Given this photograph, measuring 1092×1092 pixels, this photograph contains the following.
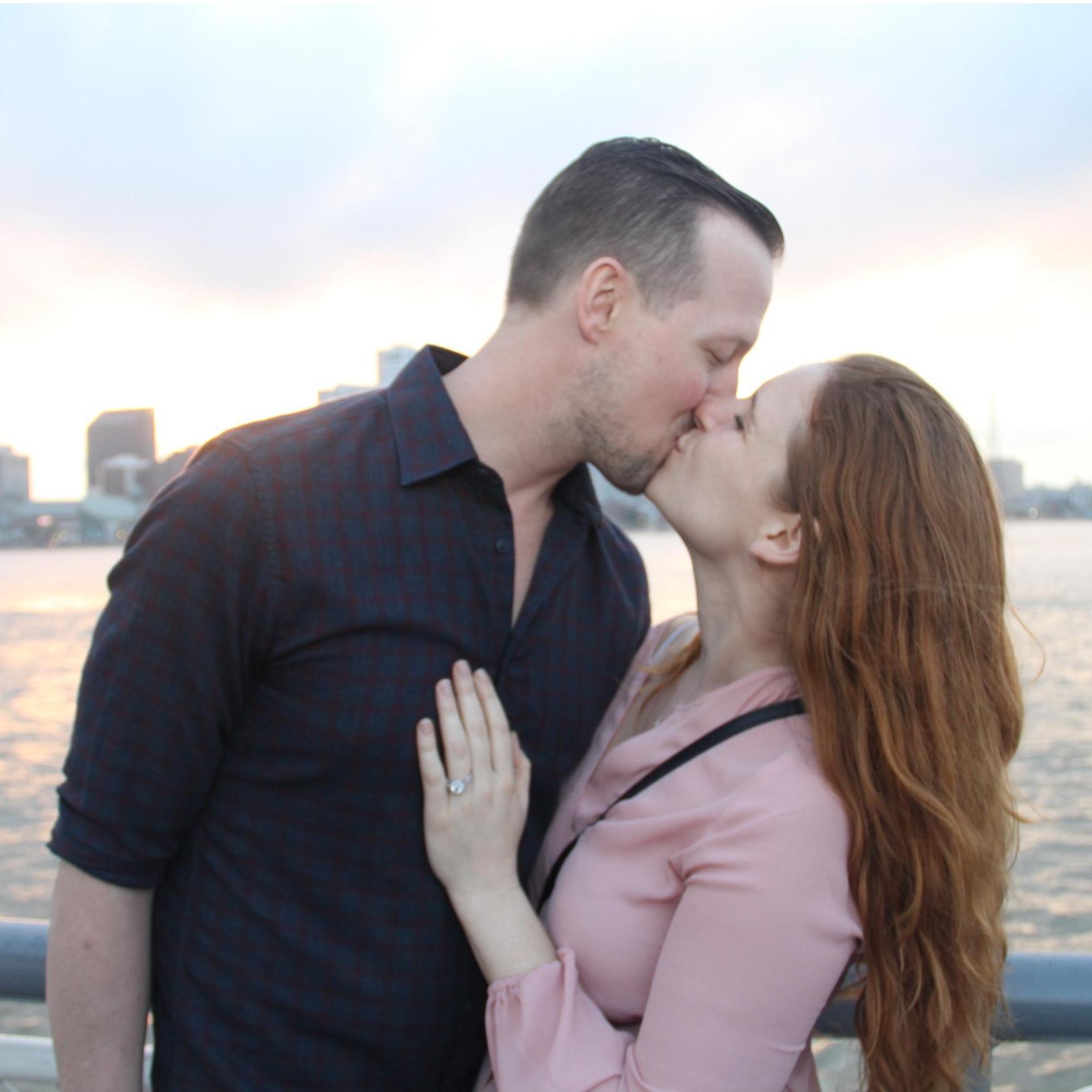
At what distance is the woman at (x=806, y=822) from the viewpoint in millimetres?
1716

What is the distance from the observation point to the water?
909cm

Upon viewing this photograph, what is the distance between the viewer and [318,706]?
6.57 ft

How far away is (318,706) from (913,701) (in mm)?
1120

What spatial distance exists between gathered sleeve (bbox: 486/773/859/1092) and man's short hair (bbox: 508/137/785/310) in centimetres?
122

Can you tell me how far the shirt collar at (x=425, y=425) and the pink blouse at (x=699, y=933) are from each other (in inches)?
28.8

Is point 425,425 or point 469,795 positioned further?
point 425,425

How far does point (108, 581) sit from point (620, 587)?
3.96 ft

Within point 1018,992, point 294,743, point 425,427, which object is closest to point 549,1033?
point 294,743

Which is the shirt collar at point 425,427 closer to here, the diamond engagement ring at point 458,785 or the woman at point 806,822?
the woman at point 806,822

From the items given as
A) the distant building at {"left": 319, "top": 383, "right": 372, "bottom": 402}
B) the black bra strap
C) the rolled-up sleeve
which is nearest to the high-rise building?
the distant building at {"left": 319, "top": 383, "right": 372, "bottom": 402}

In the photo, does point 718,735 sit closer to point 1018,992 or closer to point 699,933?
point 699,933

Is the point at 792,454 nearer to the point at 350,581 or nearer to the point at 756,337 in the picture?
the point at 756,337

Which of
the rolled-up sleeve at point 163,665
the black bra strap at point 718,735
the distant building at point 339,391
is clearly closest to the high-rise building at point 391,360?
the distant building at point 339,391

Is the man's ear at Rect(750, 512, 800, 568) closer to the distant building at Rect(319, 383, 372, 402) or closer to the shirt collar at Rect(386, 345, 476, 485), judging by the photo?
the shirt collar at Rect(386, 345, 476, 485)
